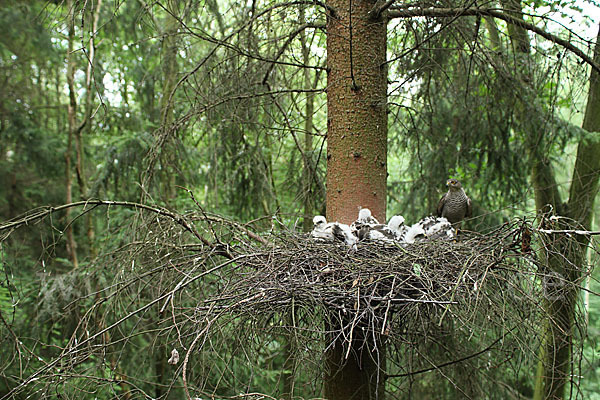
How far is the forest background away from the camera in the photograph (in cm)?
195

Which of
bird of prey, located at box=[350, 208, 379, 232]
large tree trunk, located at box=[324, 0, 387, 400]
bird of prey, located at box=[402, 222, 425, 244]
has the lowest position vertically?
bird of prey, located at box=[402, 222, 425, 244]

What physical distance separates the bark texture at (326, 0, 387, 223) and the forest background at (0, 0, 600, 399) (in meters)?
0.06

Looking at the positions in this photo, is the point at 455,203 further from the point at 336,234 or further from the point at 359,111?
the point at 336,234

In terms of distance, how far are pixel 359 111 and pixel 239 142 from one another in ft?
4.47

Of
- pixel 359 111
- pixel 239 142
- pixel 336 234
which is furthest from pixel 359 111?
pixel 239 142

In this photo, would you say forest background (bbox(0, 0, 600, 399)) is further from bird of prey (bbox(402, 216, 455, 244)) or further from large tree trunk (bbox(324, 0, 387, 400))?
bird of prey (bbox(402, 216, 455, 244))

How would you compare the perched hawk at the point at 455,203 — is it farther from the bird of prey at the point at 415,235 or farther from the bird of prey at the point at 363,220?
the bird of prey at the point at 363,220

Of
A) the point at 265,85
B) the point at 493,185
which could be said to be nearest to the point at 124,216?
the point at 265,85

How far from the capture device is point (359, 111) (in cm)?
216

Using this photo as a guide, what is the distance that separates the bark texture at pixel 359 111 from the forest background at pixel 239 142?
0.06 meters

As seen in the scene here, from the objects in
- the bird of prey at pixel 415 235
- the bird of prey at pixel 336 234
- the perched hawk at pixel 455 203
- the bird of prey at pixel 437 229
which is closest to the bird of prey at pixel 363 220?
the bird of prey at pixel 336 234

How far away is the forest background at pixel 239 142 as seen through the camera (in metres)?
1.95

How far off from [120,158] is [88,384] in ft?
8.13

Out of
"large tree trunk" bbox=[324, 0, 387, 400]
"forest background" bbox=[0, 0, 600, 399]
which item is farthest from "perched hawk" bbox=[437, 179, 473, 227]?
"large tree trunk" bbox=[324, 0, 387, 400]
